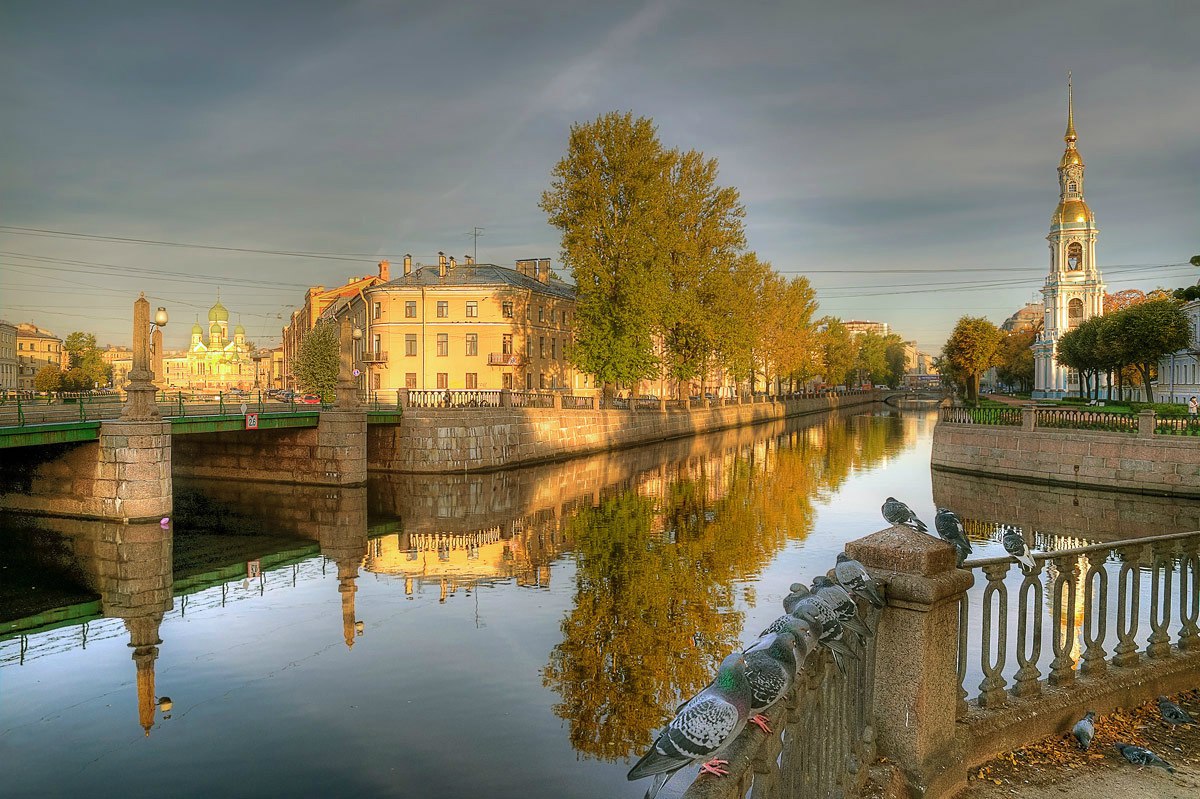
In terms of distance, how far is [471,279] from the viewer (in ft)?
203

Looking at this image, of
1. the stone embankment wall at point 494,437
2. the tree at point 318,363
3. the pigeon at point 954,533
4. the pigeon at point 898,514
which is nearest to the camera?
the pigeon at point 954,533

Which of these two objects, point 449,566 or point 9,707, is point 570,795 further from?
point 449,566

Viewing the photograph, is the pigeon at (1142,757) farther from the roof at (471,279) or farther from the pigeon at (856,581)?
the roof at (471,279)

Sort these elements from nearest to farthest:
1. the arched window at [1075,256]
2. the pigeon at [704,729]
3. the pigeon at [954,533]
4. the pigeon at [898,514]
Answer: the pigeon at [704,729]
the pigeon at [954,533]
the pigeon at [898,514]
the arched window at [1075,256]

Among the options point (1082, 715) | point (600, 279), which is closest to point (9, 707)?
point (1082, 715)

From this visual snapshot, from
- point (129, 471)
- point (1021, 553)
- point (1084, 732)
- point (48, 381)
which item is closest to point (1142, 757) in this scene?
point (1084, 732)

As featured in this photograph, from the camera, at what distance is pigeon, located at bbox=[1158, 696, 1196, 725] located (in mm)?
6598

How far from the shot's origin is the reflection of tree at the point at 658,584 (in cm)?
1104

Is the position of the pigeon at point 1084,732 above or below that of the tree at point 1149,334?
below

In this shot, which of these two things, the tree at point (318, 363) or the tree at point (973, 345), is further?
the tree at point (973, 345)

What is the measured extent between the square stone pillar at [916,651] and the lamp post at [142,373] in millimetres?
24028

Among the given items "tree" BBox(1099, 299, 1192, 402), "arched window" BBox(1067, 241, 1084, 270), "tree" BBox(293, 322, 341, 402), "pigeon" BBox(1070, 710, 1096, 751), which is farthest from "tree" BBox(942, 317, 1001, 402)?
"pigeon" BBox(1070, 710, 1096, 751)

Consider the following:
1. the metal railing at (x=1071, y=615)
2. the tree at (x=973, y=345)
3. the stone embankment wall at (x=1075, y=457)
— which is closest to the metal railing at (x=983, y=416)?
the stone embankment wall at (x=1075, y=457)

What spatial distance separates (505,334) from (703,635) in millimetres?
48811
